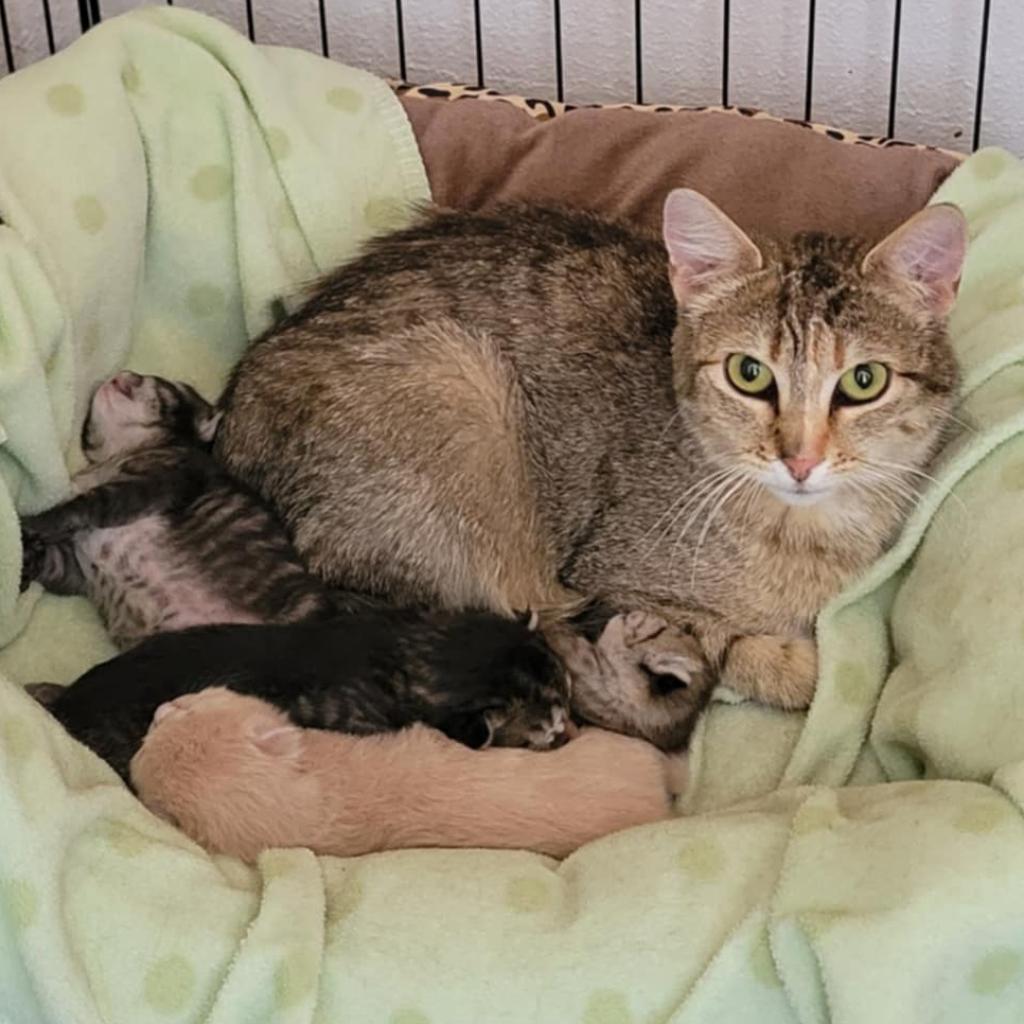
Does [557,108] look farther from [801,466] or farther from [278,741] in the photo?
[278,741]

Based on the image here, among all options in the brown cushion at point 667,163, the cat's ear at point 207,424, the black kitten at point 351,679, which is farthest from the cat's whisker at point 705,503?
the cat's ear at point 207,424

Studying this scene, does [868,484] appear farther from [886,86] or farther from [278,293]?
[886,86]

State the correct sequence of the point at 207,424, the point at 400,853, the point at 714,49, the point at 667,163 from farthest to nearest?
the point at 714,49 < the point at 667,163 < the point at 207,424 < the point at 400,853

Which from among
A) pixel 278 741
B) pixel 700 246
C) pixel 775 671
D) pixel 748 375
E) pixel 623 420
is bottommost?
pixel 775 671

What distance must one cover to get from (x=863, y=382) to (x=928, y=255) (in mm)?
162

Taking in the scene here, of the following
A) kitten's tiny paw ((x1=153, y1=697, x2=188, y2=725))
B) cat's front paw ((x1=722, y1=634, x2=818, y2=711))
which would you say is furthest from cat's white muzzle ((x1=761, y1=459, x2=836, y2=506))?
kitten's tiny paw ((x1=153, y1=697, x2=188, y2=725))

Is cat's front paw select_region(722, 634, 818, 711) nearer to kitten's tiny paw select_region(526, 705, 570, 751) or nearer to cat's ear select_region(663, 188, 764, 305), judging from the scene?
kitten's tiny paw select_region(526, 705, 570, 751)

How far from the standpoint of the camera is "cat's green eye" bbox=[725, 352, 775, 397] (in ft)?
6.21

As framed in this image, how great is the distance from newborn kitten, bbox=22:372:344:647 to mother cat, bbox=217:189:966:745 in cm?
5

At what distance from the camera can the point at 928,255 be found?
6.09ft

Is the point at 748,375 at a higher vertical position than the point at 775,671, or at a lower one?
higher

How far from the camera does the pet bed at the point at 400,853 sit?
1487 mm

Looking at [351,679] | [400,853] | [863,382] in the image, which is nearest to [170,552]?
[351,679]

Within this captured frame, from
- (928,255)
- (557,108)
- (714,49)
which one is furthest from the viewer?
(714,49)
